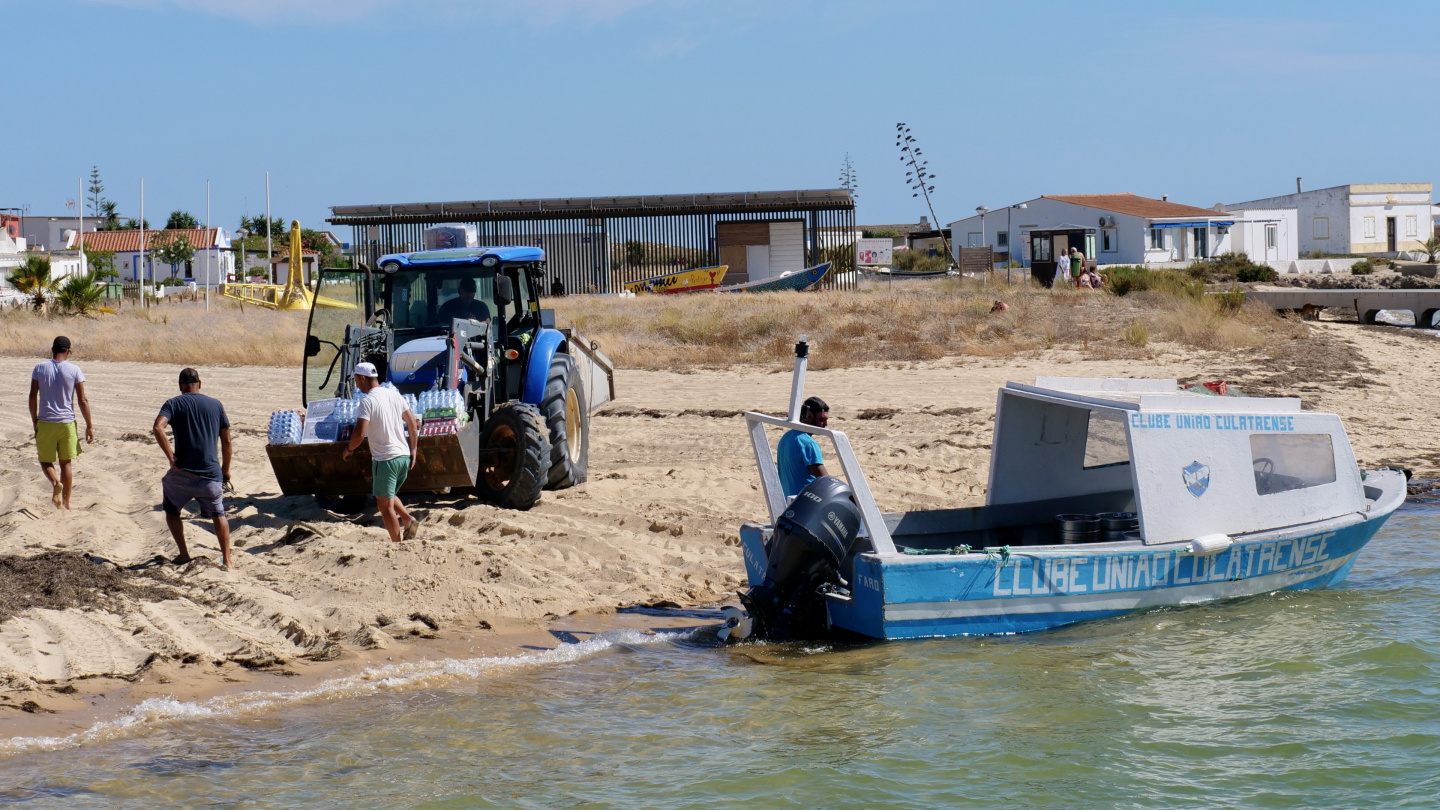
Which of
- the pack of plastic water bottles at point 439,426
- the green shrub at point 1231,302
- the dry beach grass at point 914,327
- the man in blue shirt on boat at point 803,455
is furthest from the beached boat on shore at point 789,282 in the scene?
the man in blue shirt on boat at point 803,455

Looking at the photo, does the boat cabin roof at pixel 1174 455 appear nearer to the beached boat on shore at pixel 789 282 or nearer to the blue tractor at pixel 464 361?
the blue tractor at pixel 464 361

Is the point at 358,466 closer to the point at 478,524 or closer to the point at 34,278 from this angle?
the point at 478,524

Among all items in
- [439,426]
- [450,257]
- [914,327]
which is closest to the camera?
[439,426]

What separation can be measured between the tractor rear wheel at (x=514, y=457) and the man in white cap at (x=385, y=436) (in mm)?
1168

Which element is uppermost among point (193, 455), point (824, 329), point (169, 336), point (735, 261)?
point (735, 261)

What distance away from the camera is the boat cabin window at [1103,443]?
9289 millimetres

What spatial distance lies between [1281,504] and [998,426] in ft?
6.55

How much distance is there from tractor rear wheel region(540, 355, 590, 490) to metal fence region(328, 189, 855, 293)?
2801cm

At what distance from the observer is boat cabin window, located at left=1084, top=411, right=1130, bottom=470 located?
9.29 metres

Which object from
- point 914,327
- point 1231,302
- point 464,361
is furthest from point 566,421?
point 1231,302

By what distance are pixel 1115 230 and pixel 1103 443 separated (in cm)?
4359

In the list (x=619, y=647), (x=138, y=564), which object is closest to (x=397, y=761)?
(x=619, y=647)

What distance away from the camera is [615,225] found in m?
40.0

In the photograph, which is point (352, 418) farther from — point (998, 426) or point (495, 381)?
point (998, 426)
